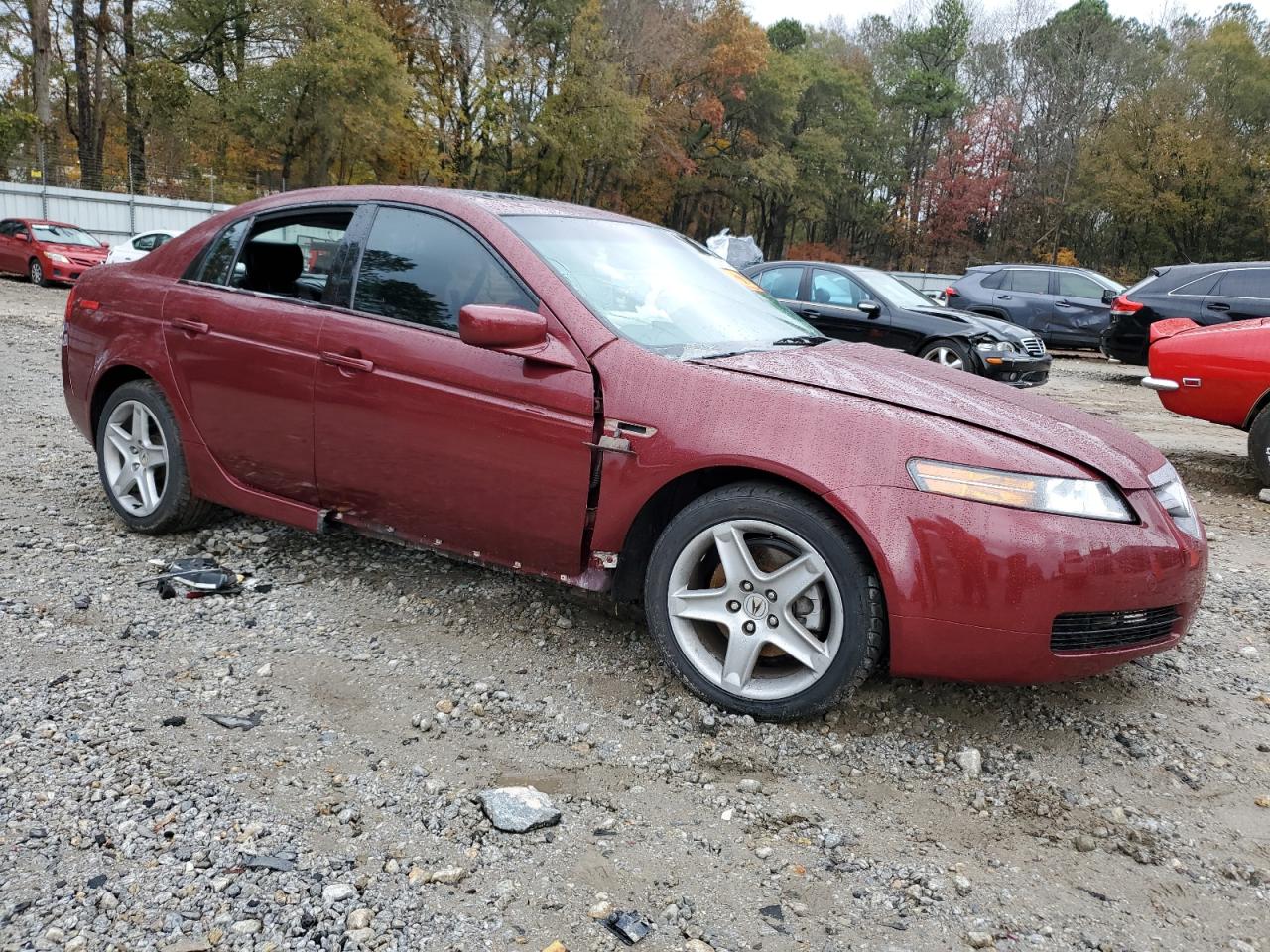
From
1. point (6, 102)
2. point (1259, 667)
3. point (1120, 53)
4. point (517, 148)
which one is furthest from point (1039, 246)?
point (1259, 667)

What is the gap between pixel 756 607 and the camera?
2898mm

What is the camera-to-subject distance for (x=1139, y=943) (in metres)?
2.09

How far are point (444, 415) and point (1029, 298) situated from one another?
14.5 meters

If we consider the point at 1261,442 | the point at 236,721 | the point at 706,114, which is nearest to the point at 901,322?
the point at 1261,442

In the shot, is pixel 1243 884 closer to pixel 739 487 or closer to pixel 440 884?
pixel 739 487

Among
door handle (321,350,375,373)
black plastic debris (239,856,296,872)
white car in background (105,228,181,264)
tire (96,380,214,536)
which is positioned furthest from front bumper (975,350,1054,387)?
white car in background (105,228,181,264)

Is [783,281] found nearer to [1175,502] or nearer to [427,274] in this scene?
[427,274]

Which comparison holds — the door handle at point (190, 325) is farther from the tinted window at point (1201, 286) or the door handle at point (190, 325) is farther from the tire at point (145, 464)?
the tinted window at point (1201, 286)

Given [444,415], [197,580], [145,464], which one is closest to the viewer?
[444,415]

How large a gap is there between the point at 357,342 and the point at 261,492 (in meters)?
0.85

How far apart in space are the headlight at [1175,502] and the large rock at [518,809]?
77.4 inches

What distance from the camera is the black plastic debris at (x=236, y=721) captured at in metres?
2.84

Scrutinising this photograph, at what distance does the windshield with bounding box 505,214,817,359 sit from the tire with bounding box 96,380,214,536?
6.09 feet

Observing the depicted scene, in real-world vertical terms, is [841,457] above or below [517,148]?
below
